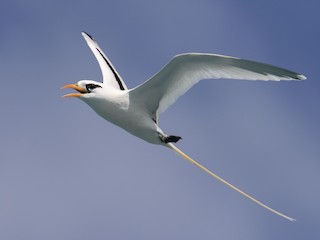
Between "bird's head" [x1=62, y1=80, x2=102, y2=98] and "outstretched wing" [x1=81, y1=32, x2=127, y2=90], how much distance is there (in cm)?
182

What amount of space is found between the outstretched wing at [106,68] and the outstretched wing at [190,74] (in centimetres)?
226

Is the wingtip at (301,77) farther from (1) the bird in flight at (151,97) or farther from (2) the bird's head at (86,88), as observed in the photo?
(2) the bird's head at (86,88)

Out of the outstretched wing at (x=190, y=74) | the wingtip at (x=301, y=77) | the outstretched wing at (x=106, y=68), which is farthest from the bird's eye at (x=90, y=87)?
the wingtip at (x=301, y=77)

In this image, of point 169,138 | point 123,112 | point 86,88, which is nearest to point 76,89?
point 86,88

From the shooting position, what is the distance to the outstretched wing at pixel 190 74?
1274 centimetres

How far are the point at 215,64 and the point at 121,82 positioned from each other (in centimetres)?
447

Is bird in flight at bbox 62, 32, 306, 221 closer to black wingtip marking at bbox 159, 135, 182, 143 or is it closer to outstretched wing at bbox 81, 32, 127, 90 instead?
black wingtip marking at bbox 159, 135, 182, 143

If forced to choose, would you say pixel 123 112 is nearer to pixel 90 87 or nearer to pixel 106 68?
pixel 90 87

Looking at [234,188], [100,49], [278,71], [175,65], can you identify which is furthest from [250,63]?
[100,49]

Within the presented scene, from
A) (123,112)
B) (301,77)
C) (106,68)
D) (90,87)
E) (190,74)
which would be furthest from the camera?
(106,68)

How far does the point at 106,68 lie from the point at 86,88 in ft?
9.07

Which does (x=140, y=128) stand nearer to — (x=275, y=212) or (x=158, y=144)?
(x=158, y=144)

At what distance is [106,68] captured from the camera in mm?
17609

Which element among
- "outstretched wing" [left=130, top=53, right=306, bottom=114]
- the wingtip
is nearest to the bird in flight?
"outstretched wing" [left=130, top=53, right=306, bottom=114]
